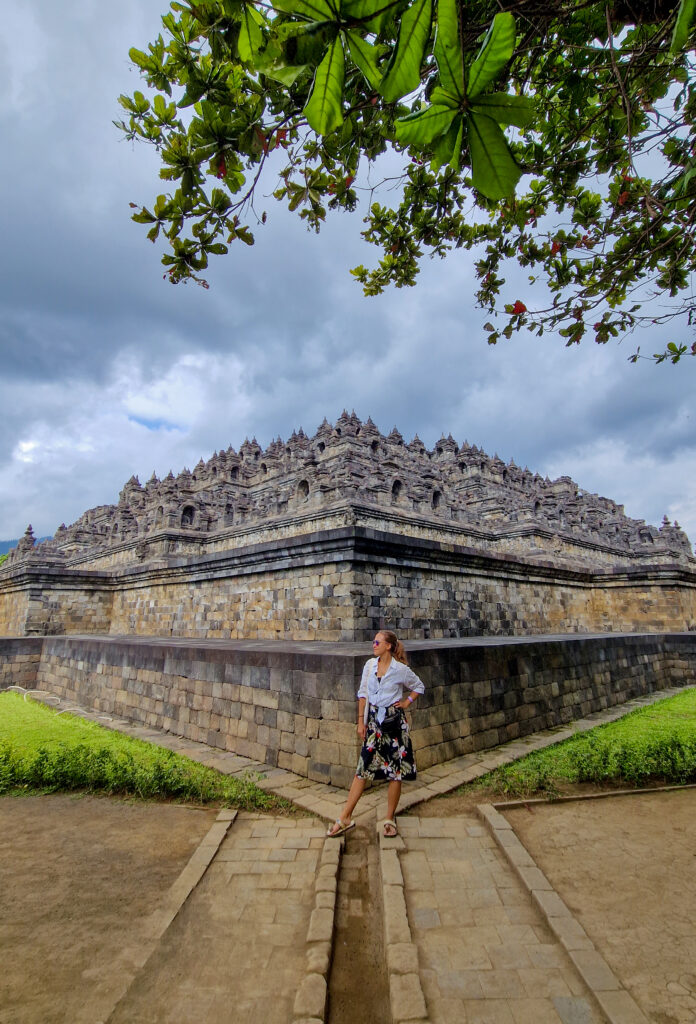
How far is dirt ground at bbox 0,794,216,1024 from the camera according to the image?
6.48ft

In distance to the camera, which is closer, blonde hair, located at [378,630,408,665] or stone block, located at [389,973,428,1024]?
stone block, located at [389,973,428,1024]

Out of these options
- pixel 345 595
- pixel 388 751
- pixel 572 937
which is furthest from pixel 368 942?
pixel 345 595

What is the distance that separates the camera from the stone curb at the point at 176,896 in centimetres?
206

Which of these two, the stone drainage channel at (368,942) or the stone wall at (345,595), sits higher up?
the stone wall at (345,595)

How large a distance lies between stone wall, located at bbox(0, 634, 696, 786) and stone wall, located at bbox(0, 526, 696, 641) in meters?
1.42

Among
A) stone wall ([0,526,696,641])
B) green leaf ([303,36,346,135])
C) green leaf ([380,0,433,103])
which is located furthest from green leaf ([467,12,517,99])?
stone wall ([0,526,696,641])

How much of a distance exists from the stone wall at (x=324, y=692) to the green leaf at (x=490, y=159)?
3924mm

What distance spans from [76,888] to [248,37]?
173 inches

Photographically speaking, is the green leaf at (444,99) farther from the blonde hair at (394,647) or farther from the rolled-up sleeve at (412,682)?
the rolled-up sleeve at (412,682)

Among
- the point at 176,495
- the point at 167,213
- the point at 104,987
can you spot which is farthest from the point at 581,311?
the point at 176,495

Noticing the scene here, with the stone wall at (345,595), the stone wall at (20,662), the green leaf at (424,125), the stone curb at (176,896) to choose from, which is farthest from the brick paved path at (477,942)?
the stone wall at (20,662)

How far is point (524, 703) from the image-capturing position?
6.55m

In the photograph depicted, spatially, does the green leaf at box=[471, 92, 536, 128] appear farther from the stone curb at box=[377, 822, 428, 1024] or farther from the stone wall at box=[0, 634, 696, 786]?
the stone wall at box=[0, 634, 696, 786]

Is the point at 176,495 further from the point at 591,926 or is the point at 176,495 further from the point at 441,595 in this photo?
the point at 591,926
